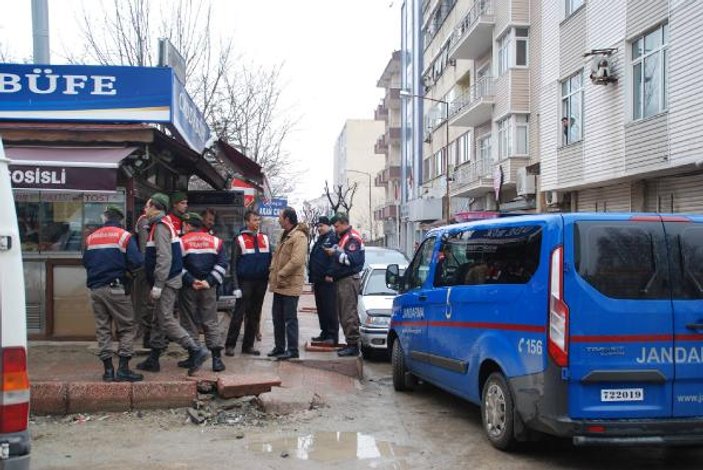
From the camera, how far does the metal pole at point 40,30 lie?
9.74 metres

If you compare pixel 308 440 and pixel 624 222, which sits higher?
pixel 624 222

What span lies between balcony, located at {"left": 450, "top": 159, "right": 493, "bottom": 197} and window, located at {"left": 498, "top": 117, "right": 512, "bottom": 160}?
862 millimetres

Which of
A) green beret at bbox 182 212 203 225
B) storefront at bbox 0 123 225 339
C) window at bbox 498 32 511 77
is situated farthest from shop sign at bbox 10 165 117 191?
window at bbox 498 32 511 77

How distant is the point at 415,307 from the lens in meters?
7.68

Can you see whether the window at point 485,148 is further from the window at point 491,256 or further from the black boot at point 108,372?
the black boot at point 108,372

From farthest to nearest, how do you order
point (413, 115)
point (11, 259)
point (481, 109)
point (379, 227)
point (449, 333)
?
point (379, 227), point (413, 115), point (481, 109), point (449, 333), point (11, 259)

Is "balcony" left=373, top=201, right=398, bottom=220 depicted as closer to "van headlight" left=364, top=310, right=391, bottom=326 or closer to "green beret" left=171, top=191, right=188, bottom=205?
"green beret" left=171, top=191, right=188, bottom=205

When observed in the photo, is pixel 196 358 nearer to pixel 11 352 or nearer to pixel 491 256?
pixel 491 256

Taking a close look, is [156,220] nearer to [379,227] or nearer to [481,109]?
[481,109]

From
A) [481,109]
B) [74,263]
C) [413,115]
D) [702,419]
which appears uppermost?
[413,115]

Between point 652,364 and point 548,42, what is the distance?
18.0 metres

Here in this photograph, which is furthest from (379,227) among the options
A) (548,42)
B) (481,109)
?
(548,42)

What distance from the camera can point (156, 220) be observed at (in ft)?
24.4

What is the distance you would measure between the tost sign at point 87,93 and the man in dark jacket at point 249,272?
1.74m
